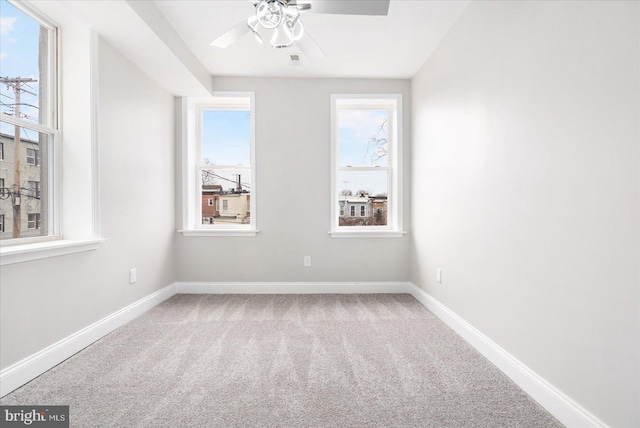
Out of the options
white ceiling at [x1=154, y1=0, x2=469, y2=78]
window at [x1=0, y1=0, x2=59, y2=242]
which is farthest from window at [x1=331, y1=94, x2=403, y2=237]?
window at [x1=0, y1=0, x2=59, y2=242]

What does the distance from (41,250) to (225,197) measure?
212 centimetres

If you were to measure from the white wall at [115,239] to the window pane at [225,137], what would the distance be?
1.34 ft

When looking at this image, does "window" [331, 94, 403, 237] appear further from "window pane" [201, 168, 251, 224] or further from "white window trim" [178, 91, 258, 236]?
"window pane" [201, 168, 251, 224]

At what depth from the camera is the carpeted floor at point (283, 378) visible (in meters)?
1.55

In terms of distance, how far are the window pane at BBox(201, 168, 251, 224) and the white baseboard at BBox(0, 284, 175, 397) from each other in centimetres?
123

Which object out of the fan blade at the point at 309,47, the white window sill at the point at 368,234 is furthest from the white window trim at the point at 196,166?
the fan blade at the point at 309,47

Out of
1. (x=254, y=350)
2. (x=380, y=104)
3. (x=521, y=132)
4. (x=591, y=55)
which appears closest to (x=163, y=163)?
(x=254, y=350)

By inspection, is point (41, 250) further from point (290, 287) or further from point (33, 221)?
point (290, 287)

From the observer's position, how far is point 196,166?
387 centimetres

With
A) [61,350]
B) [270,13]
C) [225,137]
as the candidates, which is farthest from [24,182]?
[225,137]

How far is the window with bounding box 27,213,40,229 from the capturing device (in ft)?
6.85

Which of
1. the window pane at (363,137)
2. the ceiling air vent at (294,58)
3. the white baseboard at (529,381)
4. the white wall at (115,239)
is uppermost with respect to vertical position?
the ceiling air vent at (294,58)

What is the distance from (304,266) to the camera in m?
3.77

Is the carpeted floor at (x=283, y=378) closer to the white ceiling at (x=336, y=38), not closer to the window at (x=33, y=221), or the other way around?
the window at (x=33, y=221)
